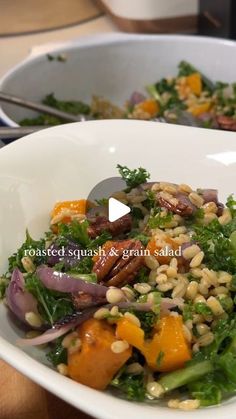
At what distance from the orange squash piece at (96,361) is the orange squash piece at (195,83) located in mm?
1084

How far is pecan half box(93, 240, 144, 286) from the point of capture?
0.82 meters

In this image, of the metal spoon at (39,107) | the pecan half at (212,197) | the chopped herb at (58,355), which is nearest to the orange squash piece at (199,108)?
the metal spoon at (39,107)

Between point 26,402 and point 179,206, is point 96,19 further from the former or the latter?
point 26,402

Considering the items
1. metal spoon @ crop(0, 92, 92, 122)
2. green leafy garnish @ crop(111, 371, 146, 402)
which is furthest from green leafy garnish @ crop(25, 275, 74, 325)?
metal spoon @ crop(0, 92, 92, 122)

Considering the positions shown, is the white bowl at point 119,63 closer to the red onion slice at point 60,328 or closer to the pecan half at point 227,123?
the pecan half at point 227,123

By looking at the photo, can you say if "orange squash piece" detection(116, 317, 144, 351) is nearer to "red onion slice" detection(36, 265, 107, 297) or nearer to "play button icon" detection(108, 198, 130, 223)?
"red onion slice" detection(36, 265, 107, 297)

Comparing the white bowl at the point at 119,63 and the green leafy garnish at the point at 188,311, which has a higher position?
the green leafy garnish at the point at 188,311

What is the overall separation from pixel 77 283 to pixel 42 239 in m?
0.18

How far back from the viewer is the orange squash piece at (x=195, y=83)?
1.71 metres

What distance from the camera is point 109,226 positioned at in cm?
91

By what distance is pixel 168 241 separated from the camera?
0.88m

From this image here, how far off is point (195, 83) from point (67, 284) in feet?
3.44

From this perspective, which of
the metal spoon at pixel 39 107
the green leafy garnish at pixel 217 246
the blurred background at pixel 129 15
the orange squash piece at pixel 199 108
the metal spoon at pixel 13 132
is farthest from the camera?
the blurred background at pixel 129 15

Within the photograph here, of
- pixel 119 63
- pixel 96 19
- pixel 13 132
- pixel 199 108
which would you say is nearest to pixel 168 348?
pixel 13 132
